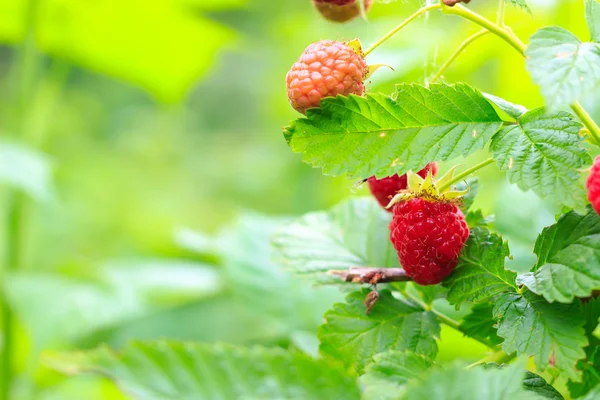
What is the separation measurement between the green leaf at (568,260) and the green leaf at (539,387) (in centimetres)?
7

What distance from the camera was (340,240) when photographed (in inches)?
35.2

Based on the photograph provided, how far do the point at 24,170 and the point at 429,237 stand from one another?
1.21 m

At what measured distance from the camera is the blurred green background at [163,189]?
58.6 inches

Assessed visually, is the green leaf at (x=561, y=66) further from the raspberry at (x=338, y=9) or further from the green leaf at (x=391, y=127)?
the raspberry at (x=338, y=9)

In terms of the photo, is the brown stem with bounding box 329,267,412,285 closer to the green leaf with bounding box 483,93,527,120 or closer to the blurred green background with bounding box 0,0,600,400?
the blurred green background with bounding box 0,0,600,400

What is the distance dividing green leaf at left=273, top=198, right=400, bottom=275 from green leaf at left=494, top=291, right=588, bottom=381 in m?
0.26

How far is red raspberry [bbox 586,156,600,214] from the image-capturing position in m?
0.52

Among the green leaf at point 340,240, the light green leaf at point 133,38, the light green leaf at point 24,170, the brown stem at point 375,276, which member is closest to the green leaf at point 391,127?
the brown stem at point 375,276

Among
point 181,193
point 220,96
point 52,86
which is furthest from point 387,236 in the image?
point 220,96

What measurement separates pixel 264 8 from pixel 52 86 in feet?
10.8

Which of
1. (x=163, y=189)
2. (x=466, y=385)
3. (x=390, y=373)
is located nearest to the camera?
(x=466, y=385)

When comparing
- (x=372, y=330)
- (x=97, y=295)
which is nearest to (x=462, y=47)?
(x=372, y=330)

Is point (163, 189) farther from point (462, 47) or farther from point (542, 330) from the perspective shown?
point (542, 330)

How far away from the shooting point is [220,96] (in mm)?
6637
